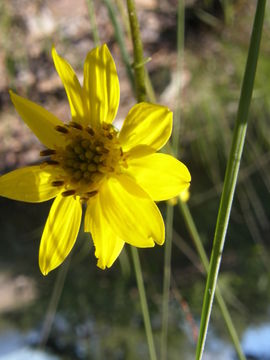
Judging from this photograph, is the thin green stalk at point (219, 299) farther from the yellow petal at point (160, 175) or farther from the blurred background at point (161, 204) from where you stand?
the blurred background at point (161, 204)

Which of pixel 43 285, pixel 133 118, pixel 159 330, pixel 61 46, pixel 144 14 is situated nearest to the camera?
pixel 133 118

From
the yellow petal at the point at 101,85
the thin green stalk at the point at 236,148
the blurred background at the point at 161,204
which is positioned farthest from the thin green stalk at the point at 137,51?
the blurred background at the point at 161,204

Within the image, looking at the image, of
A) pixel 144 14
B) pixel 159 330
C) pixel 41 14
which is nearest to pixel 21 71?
pixel 41 14

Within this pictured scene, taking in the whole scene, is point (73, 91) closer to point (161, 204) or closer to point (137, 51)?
point (137, 51)

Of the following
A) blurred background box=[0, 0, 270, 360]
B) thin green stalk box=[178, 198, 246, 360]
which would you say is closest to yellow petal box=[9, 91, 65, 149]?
thin green stalk box=[178, 198, 246, 360]

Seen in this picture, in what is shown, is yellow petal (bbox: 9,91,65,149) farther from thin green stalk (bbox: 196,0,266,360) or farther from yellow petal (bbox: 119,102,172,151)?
thin green stalk (bbox: 196,0,266,360)

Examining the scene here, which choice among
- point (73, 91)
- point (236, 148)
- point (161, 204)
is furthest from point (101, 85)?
point (161, 204)

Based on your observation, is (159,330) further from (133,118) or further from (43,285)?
(133,118)
